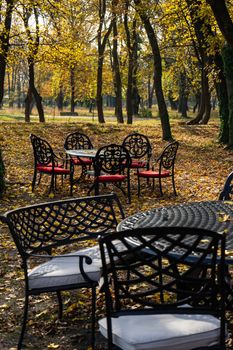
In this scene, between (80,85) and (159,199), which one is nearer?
(159,199)

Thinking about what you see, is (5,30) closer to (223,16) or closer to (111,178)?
(223,16)

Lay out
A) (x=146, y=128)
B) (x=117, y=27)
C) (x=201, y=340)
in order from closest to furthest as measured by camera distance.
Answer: (x=201, y=340)
(x=146, y=128)
(x=117, y=27)

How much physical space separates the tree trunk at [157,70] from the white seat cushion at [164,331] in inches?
631

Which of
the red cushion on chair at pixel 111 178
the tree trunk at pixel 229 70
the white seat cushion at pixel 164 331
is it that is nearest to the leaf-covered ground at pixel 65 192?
the red cushion on chair at pixel 111 178

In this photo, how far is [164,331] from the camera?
2.98m

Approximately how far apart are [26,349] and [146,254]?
125cm

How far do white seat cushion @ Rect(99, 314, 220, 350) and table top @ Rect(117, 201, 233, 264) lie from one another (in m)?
0.77

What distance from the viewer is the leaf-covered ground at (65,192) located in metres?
4.45

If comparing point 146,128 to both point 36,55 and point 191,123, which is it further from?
point 36,55

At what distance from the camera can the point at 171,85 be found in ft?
166

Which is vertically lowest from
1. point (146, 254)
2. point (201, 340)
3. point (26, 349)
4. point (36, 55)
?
point (26, 349)

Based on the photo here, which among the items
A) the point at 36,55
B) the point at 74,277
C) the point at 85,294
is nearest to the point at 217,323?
the point at 74,277

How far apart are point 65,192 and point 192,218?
23.3ft

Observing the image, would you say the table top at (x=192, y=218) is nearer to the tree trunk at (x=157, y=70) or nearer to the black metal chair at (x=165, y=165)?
the black metal chair at (x=165, y=165)
